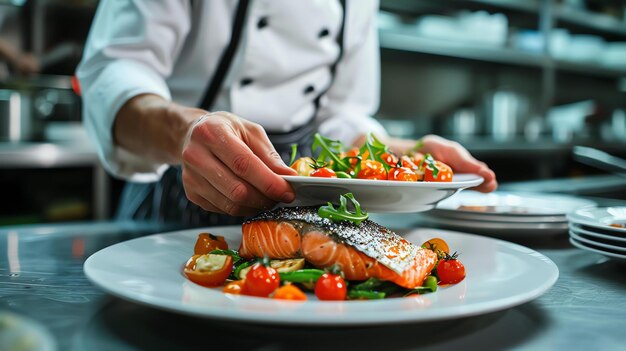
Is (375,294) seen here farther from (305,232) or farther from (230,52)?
(230,52)

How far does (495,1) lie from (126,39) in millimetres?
3634

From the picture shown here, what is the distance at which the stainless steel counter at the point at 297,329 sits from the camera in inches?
23.5

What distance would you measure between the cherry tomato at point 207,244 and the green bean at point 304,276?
0.18 meters

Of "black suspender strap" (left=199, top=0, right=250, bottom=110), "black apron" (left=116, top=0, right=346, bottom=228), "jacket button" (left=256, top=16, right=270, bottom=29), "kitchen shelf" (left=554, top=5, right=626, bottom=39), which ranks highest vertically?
"kitchen shelf" (left=554, top=5, right=626, bottom=39)

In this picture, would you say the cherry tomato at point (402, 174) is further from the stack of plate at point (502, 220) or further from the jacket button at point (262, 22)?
the jacket button at point (262, 22)

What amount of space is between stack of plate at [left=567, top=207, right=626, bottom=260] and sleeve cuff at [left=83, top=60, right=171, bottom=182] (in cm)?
88

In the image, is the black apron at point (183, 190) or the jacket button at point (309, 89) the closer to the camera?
the black apron at point (183, 190)

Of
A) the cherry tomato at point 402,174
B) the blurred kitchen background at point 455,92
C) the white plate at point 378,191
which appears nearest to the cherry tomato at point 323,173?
the white plate at point 378,191

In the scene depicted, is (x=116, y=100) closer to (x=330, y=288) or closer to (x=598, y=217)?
(x=330, y=288)

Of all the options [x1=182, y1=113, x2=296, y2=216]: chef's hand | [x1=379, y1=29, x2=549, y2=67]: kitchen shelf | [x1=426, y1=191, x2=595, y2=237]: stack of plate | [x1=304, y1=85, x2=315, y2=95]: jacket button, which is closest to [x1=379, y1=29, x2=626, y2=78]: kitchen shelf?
[x1=379, y1=29, x2=549, y2=67]: kitchen shelf

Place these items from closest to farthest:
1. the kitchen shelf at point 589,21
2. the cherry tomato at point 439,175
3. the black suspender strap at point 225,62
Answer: the cherry tomato at point 439,175 → the black suspender strap at point 225,62 → the kitchen shelf at point 589,21

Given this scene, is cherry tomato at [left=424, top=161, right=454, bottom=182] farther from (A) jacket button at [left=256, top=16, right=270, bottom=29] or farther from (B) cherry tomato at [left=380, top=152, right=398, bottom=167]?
(A) jacket button at [left=256, top=16, right=270, bottom=29]

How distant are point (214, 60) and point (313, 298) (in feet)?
3.37

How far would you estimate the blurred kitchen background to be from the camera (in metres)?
2.86
